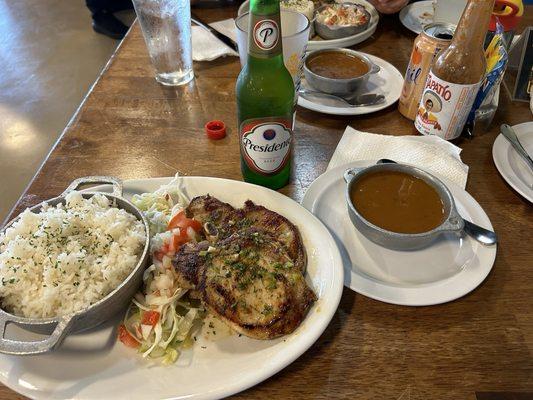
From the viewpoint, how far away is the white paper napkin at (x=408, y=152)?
1.38m

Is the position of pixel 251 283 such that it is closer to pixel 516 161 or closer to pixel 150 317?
pixel 150 317

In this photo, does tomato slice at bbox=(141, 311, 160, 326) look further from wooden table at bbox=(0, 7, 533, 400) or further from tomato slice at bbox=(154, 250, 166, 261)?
wooden table at bbox=(0, 7, 533, 400)

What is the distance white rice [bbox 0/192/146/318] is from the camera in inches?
35.1

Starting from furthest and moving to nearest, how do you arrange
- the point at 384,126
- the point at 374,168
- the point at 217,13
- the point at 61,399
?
the point at 217,13 < the point at 384,126 < the point at 374,168 < the point at 61,399

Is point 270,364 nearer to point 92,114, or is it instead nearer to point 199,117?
point 199,117

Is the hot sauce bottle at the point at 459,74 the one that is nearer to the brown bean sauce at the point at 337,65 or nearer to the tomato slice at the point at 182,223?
the brown bean sauce at the point at 337,65

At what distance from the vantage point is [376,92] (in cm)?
173

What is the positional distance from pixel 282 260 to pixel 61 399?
54 centimetres

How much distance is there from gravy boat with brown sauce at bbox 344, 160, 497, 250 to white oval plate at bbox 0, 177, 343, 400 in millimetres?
153

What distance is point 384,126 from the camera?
5.27 feet

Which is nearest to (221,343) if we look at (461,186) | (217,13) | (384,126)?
(461,186)

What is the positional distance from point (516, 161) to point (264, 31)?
989 mm

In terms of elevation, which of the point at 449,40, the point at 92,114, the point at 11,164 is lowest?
the point at 11,164

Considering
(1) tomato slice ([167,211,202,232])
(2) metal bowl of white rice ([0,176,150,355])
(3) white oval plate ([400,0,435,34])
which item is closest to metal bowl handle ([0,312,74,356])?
(2) metal bowl of white rice ([0,176,150,355])
